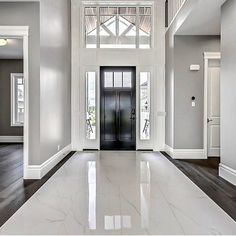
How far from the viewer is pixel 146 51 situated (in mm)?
7172

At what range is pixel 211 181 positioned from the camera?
4102mm

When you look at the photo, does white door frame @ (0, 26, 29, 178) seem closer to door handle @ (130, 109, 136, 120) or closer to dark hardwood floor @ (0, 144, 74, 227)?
dark hardwood floor @ (0, 144, 74, 227)

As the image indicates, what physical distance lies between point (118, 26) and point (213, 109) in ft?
10.8

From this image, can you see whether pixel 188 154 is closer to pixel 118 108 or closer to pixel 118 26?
pixel 118 108

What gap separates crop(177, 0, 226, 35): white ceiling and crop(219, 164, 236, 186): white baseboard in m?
2.51

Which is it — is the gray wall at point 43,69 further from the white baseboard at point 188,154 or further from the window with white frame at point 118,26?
the white baseboard at point 188,154

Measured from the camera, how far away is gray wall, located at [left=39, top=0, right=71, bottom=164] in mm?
4410

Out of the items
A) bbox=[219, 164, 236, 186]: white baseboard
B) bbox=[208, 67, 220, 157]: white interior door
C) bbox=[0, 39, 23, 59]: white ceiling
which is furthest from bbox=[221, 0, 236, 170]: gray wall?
bbox=[0, 39, 23, 59]: white ceiling

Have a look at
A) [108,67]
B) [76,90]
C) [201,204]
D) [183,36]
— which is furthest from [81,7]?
[201,204]

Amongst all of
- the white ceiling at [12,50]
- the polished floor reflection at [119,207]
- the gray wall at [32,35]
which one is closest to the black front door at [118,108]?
the white ceiling at [12,50]

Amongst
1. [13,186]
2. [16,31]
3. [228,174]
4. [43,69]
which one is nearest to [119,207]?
[13,186]

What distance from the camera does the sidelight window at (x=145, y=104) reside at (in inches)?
285

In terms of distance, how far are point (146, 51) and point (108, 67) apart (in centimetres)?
109

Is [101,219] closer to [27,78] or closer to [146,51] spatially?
[27,78]
